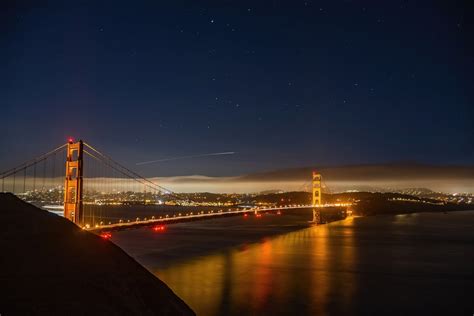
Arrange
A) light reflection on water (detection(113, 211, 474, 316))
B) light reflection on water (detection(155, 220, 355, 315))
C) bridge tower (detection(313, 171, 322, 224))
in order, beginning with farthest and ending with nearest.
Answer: bridge tower (detection(313, 171, 322, 224)) < light reflection on water (detection(113, 211, 474, 316)) < light reflection on water (detection(155, 220, 355, 315))

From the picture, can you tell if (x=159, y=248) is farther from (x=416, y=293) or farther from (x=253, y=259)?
(x=416, y=293)

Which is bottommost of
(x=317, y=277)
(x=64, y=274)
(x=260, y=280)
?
(x=317, y=277)

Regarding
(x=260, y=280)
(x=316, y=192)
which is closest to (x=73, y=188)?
(x=260, y=280)

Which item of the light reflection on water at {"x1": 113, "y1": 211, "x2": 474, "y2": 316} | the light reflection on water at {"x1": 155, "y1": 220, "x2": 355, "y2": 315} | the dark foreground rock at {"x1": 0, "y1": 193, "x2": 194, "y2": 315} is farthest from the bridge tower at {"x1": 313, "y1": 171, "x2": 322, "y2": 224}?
the dark foreground rock at {"x1": 0, "y1": 193, "x2": 194, "y2": 315}

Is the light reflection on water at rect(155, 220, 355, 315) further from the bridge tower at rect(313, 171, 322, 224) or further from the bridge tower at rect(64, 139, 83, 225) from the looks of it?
the bridge tower at rect(313, 171, 322, 224)

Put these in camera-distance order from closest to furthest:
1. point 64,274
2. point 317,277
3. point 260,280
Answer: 1. point 64,274
2. point 260,280
3. point 317,277

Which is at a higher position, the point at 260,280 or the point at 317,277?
the point at 260,280

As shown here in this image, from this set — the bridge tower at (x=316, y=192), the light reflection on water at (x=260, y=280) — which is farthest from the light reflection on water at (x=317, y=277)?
the bridge tower at (x=316, y=192)

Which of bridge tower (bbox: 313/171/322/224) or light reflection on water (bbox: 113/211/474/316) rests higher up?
bridge tower (bbox: 313/171/322/224)

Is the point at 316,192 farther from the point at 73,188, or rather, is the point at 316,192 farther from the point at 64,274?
the point at 64,274
